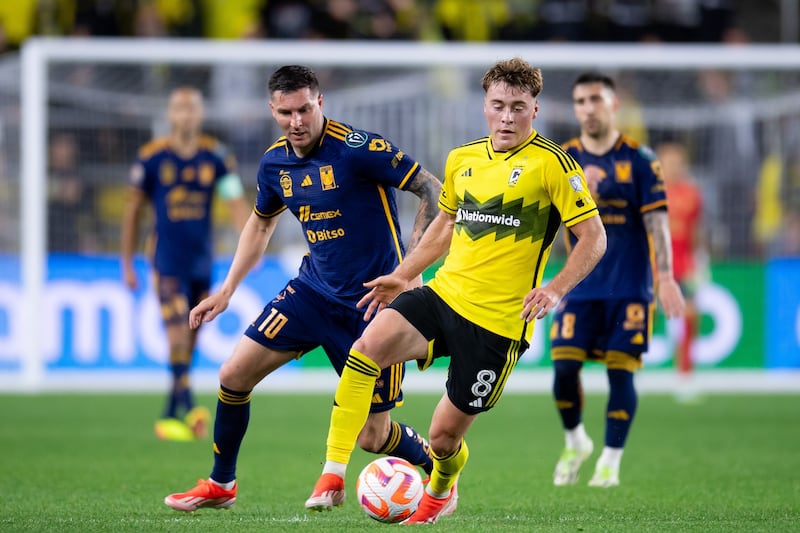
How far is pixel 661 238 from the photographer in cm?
781

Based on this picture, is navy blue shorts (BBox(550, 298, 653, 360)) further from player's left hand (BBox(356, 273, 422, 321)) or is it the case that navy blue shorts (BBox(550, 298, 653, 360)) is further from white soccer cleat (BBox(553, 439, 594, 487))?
player's left hand (BBox(356, 273, 422, 321))

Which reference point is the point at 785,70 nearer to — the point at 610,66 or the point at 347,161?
the point at 610,66

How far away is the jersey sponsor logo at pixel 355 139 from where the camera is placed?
635 centimetres

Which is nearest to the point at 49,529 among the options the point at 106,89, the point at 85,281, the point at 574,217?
the point at 574,217

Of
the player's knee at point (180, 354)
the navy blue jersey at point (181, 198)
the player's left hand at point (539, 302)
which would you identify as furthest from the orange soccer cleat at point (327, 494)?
the navy blue jersey at point (181, 198)

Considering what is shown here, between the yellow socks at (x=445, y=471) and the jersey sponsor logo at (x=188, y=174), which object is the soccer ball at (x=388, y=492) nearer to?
the yellow socks at (x=445, y=471)

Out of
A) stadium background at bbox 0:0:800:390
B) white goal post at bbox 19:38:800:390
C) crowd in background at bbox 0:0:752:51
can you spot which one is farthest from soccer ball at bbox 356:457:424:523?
crowd in background at bbox 0:0:752:51

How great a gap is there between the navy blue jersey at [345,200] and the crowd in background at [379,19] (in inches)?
414

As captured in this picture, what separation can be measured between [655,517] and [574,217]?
1.55 m

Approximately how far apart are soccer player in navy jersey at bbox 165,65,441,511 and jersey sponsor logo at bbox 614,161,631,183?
196 centimetres

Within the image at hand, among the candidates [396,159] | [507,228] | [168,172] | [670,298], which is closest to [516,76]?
[507,228]

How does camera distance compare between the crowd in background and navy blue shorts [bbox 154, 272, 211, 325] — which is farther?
the crowd in background

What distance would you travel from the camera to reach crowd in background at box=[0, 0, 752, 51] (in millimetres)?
16859

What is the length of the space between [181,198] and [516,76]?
5.32 meters
